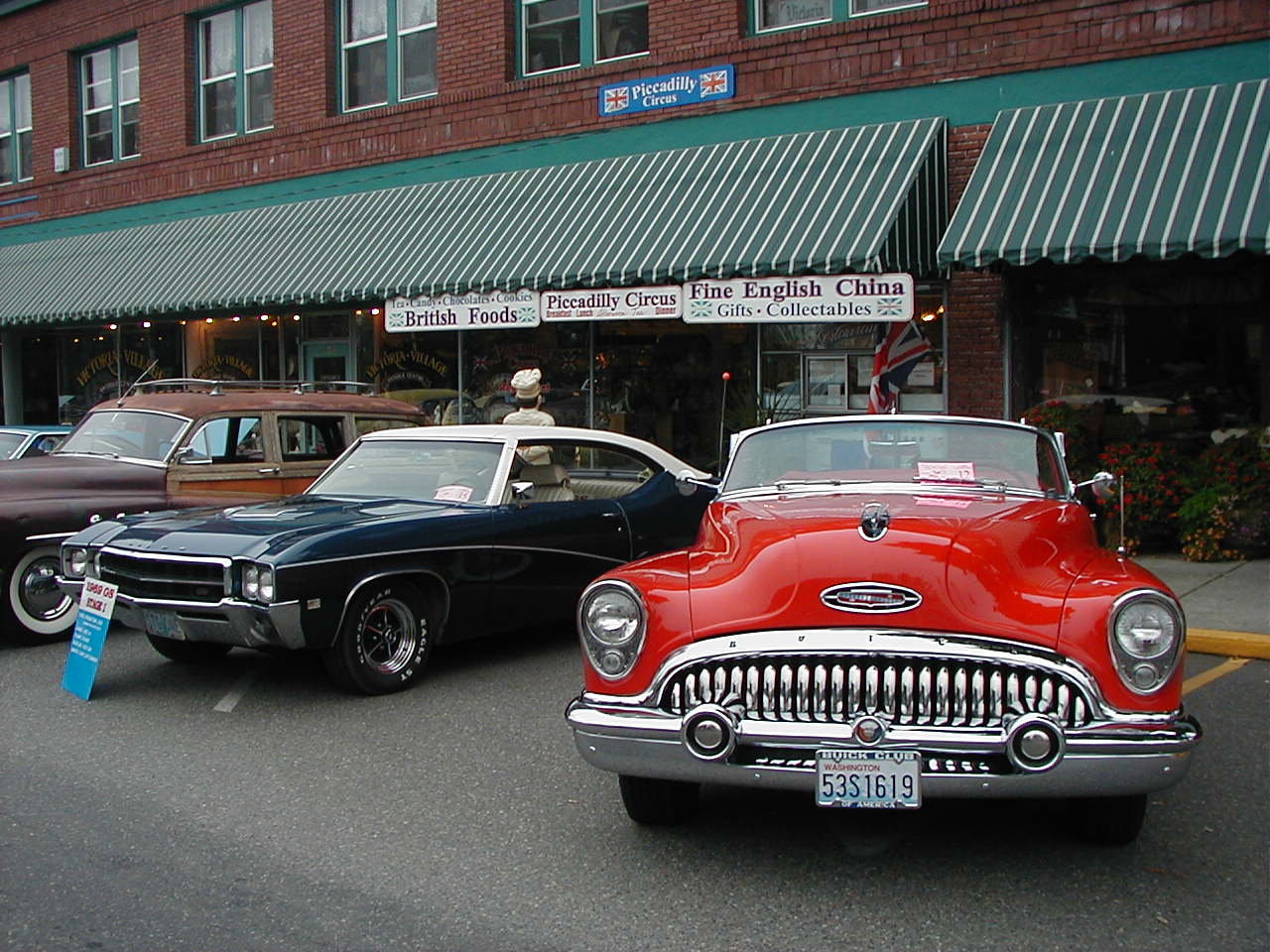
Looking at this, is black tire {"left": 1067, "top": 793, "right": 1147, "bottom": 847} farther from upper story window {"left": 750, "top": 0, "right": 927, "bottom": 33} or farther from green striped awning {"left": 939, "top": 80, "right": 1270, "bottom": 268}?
upper story window {"left": 750, "top": 0, "right": 927, "bottom": 33}

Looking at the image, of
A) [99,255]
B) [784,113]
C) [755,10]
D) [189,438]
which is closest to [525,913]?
[189,438]

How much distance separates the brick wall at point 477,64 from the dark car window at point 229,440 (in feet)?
21.8

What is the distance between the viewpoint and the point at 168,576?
6.76m

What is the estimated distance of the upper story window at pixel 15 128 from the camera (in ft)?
72.7

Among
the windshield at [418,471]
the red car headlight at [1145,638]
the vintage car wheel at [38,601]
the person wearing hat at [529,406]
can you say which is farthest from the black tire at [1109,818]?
the vintage car wheel at [38,601]

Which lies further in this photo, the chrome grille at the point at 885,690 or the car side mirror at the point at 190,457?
the car side mirror at the point at 190,457

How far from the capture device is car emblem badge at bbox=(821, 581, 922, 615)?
13.7 ft

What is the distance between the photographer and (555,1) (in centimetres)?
1544

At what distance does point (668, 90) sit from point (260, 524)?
8.89 metres

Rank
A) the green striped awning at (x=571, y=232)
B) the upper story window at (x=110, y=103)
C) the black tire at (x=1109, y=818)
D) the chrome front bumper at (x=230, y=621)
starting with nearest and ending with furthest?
the black tire at (x=1109, y=818), the chrome front bumper at (x=230, y=621), the green striped awning at (x=571, y=232), the upper story window at (x=110, y=103)

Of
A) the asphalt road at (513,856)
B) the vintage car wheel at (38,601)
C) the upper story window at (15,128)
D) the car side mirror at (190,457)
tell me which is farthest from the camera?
the upper story window at (15,128)

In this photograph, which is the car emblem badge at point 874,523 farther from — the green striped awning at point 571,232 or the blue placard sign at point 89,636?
the green striped awning at point 571,232

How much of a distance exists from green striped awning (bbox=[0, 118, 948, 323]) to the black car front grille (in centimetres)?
657

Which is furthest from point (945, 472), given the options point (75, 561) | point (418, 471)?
point (75, 561)
